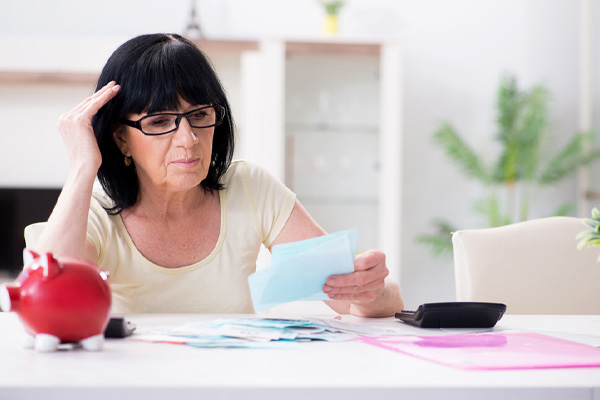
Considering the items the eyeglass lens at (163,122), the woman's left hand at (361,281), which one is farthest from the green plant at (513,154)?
the woman's left hand at (361,281)

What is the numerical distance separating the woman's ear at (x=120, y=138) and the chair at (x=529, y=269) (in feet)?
2.59

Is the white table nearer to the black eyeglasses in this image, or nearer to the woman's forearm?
the woman's forearm

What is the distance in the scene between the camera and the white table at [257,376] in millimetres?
754

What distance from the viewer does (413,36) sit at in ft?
13.5

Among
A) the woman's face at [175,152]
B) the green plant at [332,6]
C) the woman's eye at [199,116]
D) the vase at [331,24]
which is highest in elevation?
the green plant at [332,6]

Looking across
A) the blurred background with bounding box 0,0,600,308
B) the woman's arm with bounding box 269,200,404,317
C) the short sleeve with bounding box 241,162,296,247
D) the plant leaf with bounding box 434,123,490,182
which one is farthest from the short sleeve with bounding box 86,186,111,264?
the plant leaf with bounding box 434,123,490,182

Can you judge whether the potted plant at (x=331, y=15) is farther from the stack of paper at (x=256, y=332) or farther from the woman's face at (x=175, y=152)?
the stack of paper at (x=256, y=332)

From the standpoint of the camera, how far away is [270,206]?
168 cm

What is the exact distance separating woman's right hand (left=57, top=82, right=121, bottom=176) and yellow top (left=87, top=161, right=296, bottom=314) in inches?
5.6

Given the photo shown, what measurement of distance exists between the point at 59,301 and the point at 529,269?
115 cm

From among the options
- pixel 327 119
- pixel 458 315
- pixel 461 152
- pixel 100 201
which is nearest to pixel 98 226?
pixel 100 201

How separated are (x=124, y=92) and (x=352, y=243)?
646 mm

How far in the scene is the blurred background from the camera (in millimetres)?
3715

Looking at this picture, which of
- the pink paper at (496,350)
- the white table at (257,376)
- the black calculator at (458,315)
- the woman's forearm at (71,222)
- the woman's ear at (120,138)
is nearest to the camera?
the white table at (257,376)
